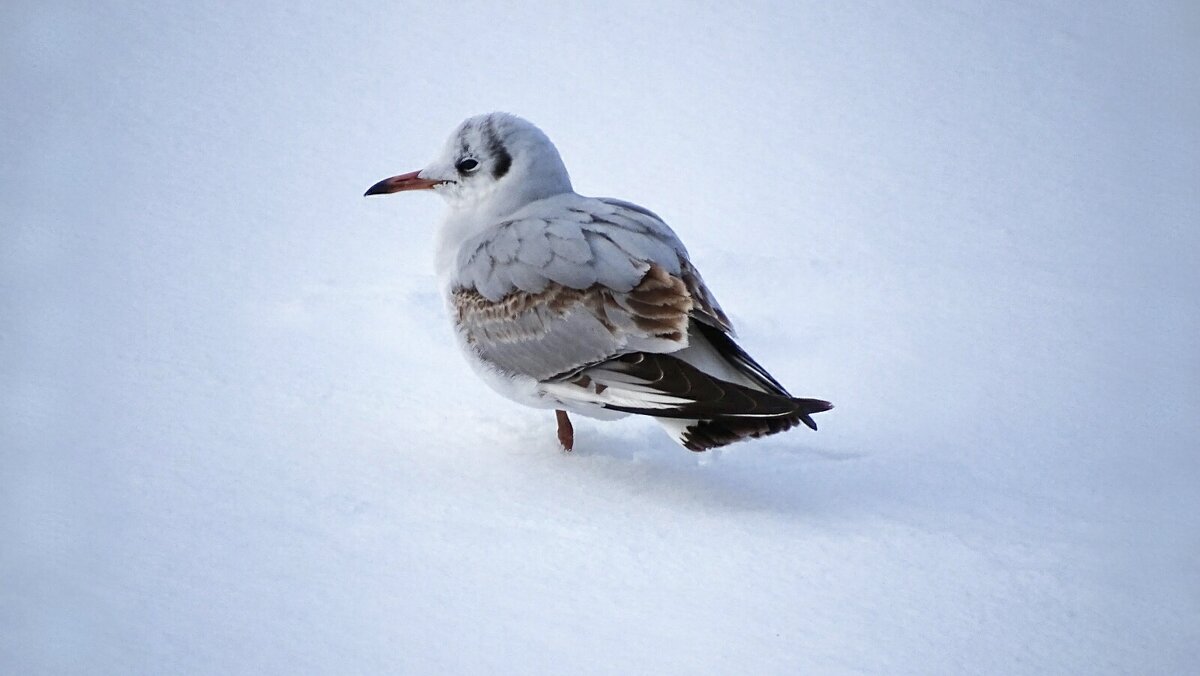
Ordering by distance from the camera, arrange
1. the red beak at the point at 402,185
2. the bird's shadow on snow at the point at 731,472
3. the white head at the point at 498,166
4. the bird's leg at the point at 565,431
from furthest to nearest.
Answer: the red beak at the point at 402,185 → the white head at the point at 498,166 → the bird's leg at the point at 565,431 → the bird's shadow on snow at the point at 731,472

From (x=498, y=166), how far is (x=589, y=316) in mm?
817

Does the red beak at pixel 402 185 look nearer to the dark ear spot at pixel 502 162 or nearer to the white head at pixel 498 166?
the white head at pixel 498 166

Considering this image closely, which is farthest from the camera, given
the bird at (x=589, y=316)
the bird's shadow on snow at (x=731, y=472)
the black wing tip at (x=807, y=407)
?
the bird's shadow on snow at (x=731, y=472)

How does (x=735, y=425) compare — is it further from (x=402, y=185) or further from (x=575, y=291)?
(x=402, y=185)

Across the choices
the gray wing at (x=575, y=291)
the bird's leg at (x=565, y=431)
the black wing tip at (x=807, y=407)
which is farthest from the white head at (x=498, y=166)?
the black wing tip at (x=807, y=407)

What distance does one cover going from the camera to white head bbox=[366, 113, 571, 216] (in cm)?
403

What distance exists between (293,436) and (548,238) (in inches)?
40.9

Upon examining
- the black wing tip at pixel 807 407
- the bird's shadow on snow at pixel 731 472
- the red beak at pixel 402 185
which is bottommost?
the bird's shadow on snow at pixel 731 472

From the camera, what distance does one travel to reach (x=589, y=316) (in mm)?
3518

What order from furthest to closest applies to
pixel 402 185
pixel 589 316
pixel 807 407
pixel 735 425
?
1. pixel 402 185
2. pixel 589 316
3. pixel 735 425
4. pixel 807 407

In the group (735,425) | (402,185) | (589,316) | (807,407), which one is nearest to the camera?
(807,407)

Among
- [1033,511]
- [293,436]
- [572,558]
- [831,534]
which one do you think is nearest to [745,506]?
[831,534]

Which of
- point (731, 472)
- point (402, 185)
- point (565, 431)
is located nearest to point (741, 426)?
point (731, 472)

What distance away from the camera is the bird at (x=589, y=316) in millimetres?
3326
